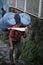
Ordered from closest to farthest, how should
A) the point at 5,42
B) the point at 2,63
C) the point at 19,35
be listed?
the point at 19,35 < the point at 2,63 < the point at 5,42

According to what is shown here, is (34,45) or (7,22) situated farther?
(34,45)

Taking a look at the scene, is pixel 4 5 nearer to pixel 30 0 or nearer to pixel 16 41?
pixel 30 0

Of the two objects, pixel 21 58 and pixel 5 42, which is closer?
pixel 21 58

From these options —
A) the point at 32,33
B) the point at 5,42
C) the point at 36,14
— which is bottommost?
the point at 5,42

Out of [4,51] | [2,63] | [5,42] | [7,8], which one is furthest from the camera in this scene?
[7,8]

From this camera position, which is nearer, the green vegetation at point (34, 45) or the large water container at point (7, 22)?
the large water container at point (7, 22)

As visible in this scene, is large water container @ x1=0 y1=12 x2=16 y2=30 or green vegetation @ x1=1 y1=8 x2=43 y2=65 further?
green vegetation @ x1=1 y1=8 x2=43 y2=65

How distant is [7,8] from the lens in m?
18.6

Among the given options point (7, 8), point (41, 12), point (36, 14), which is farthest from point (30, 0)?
point (7, 8)

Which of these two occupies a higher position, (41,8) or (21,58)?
(41,8)

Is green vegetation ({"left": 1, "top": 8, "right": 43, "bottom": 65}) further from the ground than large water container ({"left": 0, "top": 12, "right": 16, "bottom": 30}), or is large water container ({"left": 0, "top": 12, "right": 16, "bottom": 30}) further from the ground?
large water container ({"left": 0, "top": 12, "right": 16, "bottom": 30})

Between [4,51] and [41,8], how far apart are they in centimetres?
255

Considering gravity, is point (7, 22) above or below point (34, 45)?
above

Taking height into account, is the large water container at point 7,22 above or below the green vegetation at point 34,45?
above
